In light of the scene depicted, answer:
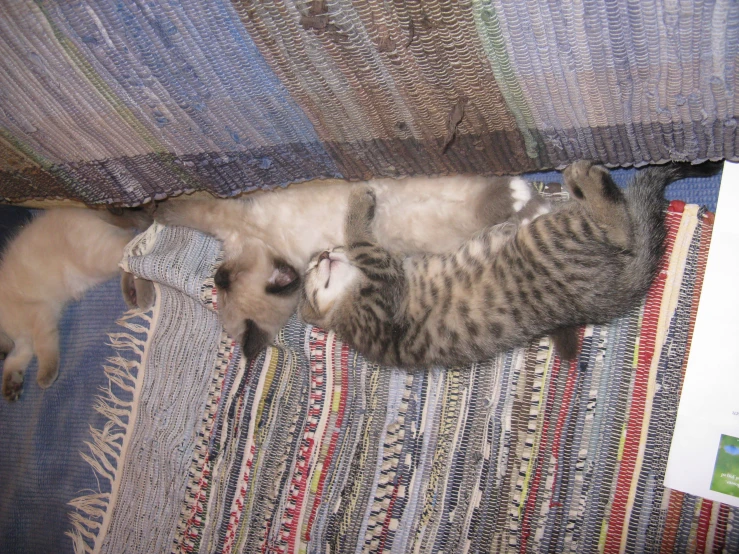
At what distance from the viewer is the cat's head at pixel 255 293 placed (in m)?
1.57

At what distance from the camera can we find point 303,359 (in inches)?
59.5

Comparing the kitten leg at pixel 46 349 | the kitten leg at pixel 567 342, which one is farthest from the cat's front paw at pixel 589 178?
the kitten leg at pixel 46 349

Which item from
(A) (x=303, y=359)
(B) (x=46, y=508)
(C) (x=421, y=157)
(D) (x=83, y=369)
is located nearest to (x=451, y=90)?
(C) (x=421, y=157)

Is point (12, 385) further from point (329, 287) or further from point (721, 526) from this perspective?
point (721, 526)

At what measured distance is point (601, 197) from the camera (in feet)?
3.74

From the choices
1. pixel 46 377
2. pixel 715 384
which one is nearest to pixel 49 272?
pixel 46 377

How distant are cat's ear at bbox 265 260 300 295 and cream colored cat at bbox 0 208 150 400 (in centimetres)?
54

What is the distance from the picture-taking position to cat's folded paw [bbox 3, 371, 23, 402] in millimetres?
1940

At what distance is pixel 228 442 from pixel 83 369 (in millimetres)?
802

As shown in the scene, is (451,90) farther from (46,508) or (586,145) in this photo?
(46,508)

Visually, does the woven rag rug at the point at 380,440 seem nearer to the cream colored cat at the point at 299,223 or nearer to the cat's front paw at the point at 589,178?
the cream colored cat at the point at 299,223

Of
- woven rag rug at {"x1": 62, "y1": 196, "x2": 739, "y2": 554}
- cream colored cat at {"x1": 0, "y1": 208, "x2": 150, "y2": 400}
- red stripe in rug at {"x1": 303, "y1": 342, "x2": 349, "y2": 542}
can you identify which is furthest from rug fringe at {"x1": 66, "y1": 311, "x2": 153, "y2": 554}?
red stripe in rug at {"x1": 303, "y1": 342, "x2": 349, "y2": 542}

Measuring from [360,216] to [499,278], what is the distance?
17.0 inches

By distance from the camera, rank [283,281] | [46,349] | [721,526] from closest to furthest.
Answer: [721,526]
[283,281]
[46,349]
